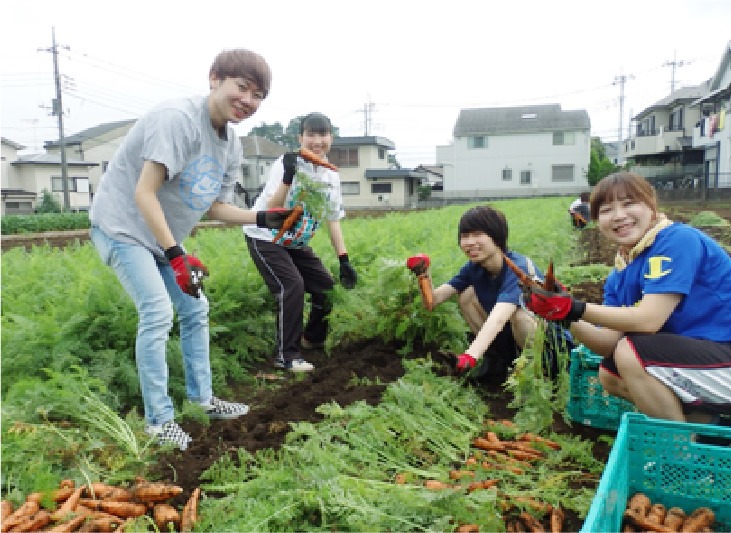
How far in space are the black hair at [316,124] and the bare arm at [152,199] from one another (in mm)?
1680

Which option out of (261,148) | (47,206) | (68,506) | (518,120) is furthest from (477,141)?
(68,506)

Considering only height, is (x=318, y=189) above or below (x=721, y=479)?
above

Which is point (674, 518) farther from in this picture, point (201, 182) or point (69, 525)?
point (201, 182)

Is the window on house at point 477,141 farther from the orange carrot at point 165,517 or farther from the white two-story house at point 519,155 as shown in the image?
the orange carrot at point 165,517

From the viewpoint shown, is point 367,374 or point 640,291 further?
point 367,374

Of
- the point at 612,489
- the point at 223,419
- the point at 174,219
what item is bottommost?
the point at 223,419

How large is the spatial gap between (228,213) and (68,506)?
6.36ft

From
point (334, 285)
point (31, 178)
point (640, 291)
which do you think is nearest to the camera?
point (640, 291)

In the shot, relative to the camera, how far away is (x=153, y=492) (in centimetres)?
235

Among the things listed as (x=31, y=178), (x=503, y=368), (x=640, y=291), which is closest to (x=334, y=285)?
(x=503, y=368)

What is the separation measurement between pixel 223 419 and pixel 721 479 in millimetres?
2722

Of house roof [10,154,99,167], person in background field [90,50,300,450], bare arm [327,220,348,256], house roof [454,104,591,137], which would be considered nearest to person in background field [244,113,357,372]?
bare arm [327,220,348,256]

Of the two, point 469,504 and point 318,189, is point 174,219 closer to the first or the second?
point 318,189

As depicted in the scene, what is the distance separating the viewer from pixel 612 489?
198 centimetres
